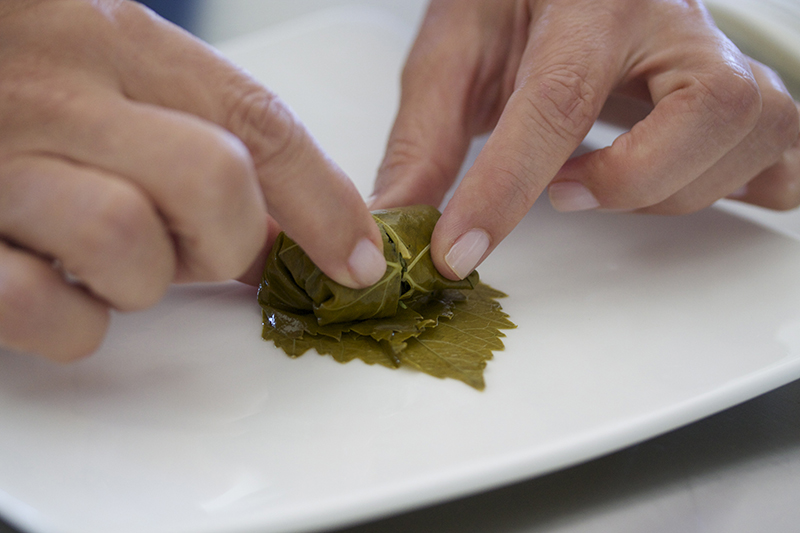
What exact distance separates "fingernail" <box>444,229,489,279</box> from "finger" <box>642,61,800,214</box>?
0.78 metres

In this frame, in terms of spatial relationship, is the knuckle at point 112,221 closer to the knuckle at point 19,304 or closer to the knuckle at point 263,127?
the knuckle at point 19,304

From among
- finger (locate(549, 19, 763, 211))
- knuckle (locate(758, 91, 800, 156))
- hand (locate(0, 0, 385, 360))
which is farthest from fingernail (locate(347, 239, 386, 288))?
knuckle (locate(758, 91, 800, 156))

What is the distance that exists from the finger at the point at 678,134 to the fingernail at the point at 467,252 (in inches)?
16.7

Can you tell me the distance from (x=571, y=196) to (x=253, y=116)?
3.82 ft

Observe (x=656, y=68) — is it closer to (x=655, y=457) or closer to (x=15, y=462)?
(x=655, y=457)

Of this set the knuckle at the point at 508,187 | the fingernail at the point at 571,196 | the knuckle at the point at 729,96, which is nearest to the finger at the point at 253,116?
the knuckle at the point at 508,187

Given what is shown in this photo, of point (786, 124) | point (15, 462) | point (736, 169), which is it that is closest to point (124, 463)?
point (15, 462)

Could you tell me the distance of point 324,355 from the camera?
159cm

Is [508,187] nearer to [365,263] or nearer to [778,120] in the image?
[365,263]

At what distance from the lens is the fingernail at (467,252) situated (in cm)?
179

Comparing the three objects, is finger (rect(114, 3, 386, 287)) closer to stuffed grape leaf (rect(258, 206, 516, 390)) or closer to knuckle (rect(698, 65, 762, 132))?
stuffed grape leaf (rect(258, 206, 516, 390))

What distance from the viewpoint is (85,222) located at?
3.83ft

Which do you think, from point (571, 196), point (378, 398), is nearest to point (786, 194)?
point (571, 196)

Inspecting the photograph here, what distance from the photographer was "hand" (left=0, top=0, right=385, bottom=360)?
1.19m
